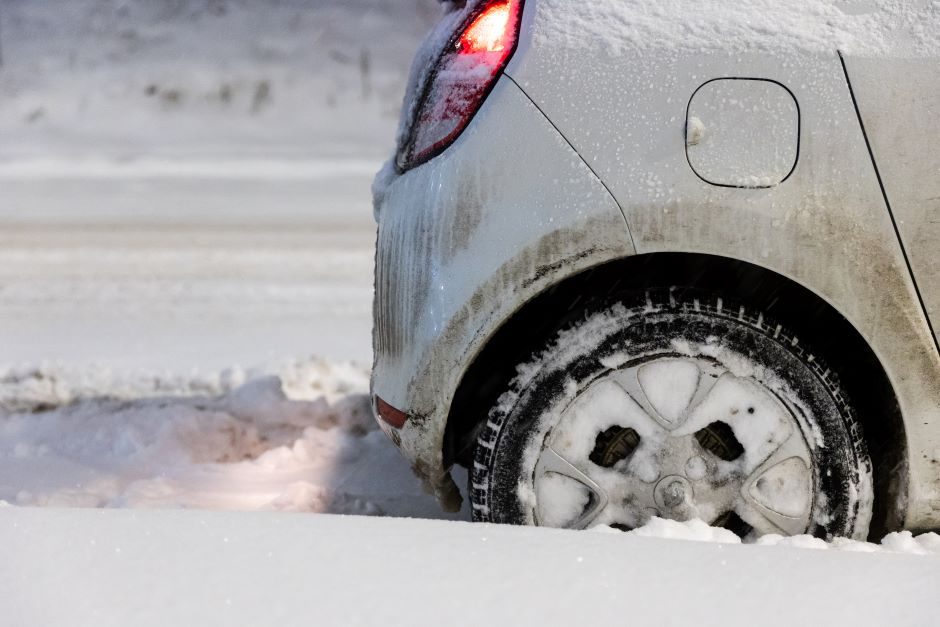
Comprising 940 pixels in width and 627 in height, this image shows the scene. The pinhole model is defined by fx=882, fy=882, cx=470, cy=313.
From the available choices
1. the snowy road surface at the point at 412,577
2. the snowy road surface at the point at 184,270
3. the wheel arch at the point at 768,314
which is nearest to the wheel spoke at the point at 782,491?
the wheel arch at the point at 768,314

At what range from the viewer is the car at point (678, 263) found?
66.7 inches

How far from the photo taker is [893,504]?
1876 millimetres

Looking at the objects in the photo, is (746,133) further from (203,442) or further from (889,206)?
(203,442)

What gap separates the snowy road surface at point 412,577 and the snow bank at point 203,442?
1.16 metres

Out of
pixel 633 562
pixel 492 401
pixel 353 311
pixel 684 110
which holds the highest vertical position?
pixel 684 110

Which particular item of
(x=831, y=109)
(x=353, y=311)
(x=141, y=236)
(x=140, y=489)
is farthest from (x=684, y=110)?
(x=141, y=236)

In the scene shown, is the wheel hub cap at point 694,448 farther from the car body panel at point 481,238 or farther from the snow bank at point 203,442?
the snow bank at point 203,442

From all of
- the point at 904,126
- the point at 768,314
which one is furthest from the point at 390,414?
the point at 904,126

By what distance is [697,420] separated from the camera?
6.00 feet

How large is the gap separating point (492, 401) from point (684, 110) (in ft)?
2.47

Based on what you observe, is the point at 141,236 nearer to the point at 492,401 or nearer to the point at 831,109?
the point at 492,401

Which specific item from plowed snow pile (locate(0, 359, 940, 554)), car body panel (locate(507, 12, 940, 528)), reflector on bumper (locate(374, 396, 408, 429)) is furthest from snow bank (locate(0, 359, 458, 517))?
car body panel (locate(507, 12, 940, 528))

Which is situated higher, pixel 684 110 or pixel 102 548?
pixel 684 110

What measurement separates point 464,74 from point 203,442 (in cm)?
185
